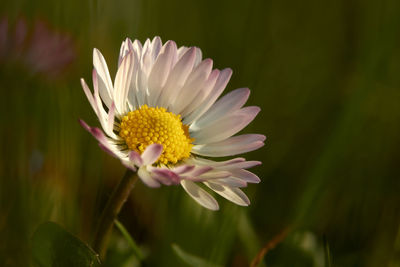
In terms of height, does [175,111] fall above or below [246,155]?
above

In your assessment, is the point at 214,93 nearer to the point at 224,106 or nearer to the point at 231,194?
the point at 224,106

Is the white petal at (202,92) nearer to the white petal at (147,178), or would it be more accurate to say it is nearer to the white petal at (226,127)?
the white petal at (226,127)

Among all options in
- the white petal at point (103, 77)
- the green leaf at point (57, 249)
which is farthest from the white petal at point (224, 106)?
the green leaf at point (57, 249)

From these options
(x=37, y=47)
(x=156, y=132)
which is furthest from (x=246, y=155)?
(x=37, y=47)

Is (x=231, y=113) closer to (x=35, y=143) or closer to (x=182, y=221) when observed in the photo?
(x=182, y=221)

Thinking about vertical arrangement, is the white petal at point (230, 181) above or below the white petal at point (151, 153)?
below

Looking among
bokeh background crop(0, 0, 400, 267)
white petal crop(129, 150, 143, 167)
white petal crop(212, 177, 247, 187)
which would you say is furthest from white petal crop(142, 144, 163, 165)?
bokeh background crop(0, 0, 400, 267)

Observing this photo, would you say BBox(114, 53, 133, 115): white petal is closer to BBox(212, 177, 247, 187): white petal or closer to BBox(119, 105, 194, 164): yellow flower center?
BBox(119, 105, 194, 164): yellow flower center
